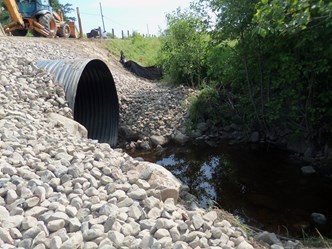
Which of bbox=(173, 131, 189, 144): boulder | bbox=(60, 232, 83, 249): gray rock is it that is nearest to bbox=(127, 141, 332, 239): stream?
bbox=(173, 131, 189, 144): boulder

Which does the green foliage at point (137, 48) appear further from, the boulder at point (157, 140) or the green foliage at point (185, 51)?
the boulder at point (157, 140)

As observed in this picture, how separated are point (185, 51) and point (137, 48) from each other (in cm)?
853

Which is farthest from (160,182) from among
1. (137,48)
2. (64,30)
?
(137,48)

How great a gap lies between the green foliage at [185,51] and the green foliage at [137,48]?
3.61 meters

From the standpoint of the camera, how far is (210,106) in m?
9.07

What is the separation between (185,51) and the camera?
1134cm

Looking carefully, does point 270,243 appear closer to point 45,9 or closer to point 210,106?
point 210,106

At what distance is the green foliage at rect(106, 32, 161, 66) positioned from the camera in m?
16.9

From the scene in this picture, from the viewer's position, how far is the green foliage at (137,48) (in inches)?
664

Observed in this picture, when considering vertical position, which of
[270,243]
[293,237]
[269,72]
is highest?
[269,72]

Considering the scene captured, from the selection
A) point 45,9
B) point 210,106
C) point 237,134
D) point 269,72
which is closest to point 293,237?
point 269,72

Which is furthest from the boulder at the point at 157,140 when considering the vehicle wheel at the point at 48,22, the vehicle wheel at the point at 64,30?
the vehicle wheel at the point at 64,30

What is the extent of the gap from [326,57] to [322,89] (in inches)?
34.2

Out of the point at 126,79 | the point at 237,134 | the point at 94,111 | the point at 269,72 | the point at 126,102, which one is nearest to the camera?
the point at 269,72
